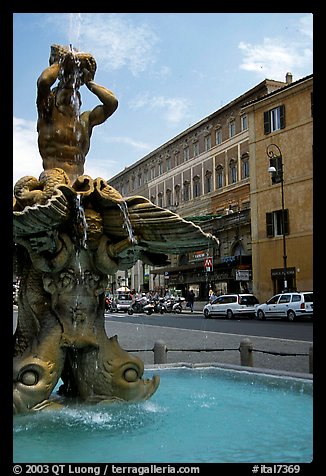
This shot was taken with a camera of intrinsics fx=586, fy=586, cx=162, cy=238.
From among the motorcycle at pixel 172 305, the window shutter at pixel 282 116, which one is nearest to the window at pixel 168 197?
the motorcycle at pixel 172 305

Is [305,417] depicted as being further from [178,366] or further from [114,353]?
[178,366]

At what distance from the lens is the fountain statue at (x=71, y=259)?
5.19m

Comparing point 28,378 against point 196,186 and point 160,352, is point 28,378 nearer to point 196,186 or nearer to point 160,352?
point 160,352

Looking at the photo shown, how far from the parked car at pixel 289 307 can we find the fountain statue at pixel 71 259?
21.9m

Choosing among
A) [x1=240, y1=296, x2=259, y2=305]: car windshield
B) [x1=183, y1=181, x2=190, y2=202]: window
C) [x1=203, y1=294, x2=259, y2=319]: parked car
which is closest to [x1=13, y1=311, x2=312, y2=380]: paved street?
[x1=203, y1=294, x2=259, y2=319]: parked car

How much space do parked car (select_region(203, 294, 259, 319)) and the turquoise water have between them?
25.5 meters

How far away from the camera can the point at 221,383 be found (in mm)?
7164

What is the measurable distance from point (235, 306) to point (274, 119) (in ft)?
41.2

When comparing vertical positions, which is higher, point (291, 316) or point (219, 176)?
point (219, 176)

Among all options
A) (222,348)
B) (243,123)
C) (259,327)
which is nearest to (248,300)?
(259,327)

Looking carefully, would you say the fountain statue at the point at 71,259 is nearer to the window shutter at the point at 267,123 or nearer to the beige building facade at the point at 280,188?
the beige building facade at the point at 280,188

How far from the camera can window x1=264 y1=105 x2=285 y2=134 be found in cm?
3600

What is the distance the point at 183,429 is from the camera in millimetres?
4668

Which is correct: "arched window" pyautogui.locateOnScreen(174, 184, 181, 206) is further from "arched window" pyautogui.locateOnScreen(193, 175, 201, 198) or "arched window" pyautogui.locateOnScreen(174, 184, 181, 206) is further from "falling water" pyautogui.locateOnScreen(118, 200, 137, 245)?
"falling water" pyautogui.locateOnScreen(118, 200, 137, 245)
